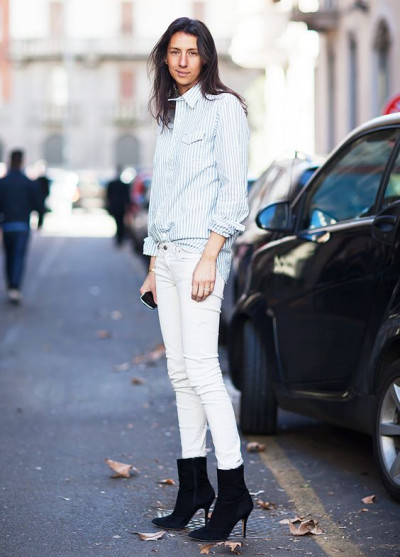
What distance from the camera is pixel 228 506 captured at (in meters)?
4.97

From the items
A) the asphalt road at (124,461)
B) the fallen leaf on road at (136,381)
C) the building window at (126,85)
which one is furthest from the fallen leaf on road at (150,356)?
the building window at (126,85)

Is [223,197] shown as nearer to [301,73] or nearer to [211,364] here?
[211,364]

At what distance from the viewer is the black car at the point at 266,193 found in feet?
30.2

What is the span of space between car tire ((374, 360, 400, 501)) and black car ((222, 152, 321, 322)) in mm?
2712

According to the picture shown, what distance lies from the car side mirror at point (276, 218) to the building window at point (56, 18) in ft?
252

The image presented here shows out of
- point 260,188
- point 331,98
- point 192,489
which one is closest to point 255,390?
point 192,489

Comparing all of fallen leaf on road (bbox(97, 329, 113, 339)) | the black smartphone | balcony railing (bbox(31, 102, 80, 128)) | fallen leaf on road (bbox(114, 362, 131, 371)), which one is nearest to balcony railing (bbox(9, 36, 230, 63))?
balcony railing (bbox(31, 102, 80, 128))

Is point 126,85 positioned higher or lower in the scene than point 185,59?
lower

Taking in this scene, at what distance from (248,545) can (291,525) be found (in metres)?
0.38

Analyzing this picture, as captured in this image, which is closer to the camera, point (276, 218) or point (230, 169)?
point (230, 169)

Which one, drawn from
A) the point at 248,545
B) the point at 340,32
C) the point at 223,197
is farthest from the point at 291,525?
the point at 340,32

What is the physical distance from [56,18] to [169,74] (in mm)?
79486

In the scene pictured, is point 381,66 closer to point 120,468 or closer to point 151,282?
point 120,468

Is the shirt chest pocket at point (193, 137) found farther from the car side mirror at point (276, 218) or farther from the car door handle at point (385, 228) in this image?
the car side mirror at point (276, 218)
